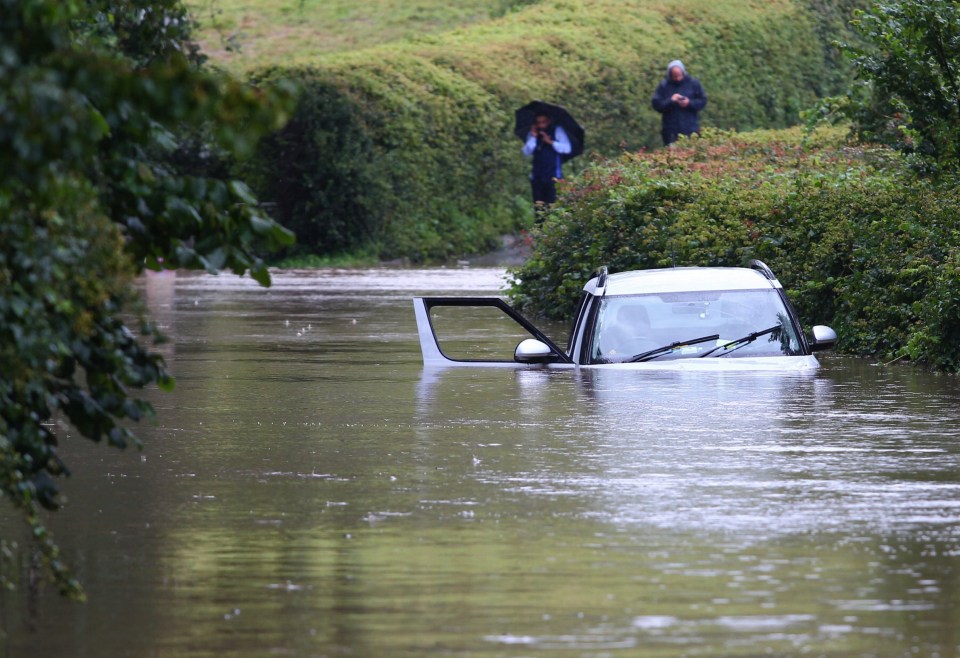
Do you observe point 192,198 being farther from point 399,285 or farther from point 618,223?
point 399,285

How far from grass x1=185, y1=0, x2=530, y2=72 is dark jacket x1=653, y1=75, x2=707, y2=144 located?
882 inches

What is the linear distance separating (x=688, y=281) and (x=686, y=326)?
344mm

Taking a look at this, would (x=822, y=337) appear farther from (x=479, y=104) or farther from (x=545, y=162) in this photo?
(x=479, y=104)

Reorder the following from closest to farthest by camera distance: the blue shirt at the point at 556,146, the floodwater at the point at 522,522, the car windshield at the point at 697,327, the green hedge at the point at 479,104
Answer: the floodwater at the point at 522,522, the car windshield at the point at 697,327, the blue shirt at the point at 556,146, the green hedge at the point at 479,104

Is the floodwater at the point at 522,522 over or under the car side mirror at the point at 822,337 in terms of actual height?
under

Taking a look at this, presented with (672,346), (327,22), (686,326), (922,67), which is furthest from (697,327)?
(327,22)

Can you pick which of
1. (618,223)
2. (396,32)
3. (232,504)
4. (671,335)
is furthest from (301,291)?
(396,32)

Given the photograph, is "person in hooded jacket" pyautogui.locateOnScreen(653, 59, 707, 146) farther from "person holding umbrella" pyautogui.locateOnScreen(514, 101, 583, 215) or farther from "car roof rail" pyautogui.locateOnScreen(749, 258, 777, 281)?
"car roof rail" pyautogui.locateOnScreen(749, 258, 777, 281)

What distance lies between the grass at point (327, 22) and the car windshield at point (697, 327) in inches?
1752

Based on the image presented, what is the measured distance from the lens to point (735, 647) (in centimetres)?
660

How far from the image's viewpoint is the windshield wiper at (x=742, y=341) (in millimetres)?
15070

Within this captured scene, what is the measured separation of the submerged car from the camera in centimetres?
1505

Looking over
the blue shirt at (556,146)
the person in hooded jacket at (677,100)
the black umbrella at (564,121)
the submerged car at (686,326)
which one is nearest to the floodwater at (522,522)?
the submerged car at (686,326)

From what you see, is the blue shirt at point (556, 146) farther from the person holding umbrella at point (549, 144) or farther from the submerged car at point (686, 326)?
the submerged car at point (686, 326)
